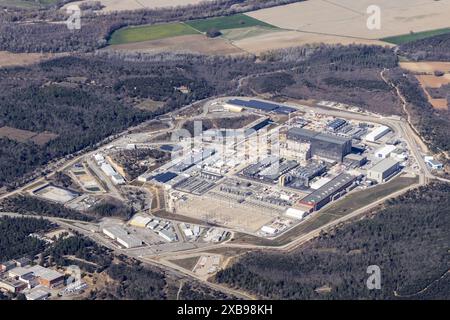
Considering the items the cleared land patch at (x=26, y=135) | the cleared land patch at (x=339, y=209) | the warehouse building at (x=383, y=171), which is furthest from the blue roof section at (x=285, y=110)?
the cleared land patch at (x=26, y=135)

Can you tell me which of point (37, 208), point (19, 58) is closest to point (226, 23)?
point (19, 58)

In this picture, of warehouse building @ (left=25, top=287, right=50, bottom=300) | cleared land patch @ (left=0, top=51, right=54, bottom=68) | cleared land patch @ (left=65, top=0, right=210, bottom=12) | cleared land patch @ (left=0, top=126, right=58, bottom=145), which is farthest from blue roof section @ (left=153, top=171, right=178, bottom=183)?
cleared land patch @ (left=65, top=0, right=210, bottom=12)

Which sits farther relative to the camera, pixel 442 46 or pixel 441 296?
pixel 442 46

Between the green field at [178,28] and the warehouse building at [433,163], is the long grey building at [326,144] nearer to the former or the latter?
the warehouse building at [433,163]

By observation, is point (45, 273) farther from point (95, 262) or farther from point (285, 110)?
point (285, 110)

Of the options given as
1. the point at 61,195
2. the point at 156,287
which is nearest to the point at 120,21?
the point at 61,195

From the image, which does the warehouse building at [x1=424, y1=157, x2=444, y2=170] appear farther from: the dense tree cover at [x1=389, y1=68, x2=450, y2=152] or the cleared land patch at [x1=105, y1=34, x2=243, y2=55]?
the cleared land patch at [x1=105, y1=34, x2=243, y2=55]

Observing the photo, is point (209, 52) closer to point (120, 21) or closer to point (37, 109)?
point (120, 21)
